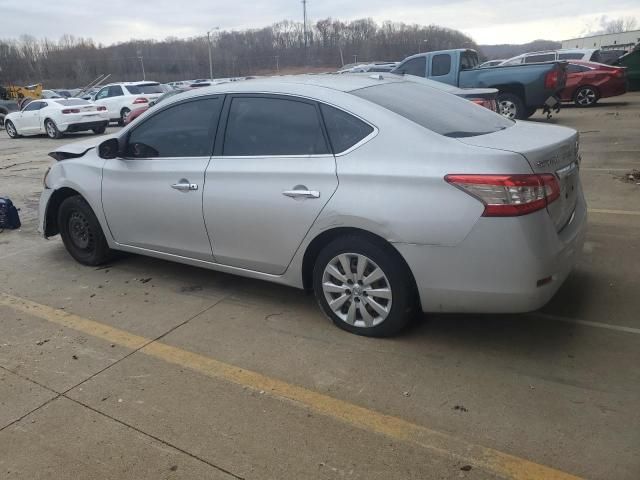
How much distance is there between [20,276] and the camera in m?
5.14

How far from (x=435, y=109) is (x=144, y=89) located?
20.6 m

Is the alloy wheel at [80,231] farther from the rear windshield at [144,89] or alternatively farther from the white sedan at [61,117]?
the rear windshield at [144,89]

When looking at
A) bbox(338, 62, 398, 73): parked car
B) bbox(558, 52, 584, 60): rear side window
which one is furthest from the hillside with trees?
bbox(558, 52, 584, 60): rear side window

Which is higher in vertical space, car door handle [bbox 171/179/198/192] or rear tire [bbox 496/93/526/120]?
car door handle [bbox 171/179/198/192]

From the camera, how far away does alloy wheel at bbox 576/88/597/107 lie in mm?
17234

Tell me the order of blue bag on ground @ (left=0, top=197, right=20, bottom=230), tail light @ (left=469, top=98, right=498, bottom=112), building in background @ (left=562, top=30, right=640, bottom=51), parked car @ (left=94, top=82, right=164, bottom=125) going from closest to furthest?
blue bag on ground @ (left=0, top=197, right=20, bottom=230) < tail light @ (left=469, top=98, right=498, bottom=112) < parked car @ (left=94, top=82, right=164, bottom=125) < building in background @ (left=562, top=30, right=640, bottom=51)

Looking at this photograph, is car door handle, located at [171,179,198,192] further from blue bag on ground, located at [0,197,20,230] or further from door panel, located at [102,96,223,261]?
blue bag on ground, located at [0,197,20,230]

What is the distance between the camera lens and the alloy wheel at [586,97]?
17.2 meters

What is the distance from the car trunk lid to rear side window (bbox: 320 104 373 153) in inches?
24.3

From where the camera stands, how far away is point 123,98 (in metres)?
21.4

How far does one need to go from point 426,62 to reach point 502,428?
1307 centimetres

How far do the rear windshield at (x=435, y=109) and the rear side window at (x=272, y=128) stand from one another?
1.25 feet

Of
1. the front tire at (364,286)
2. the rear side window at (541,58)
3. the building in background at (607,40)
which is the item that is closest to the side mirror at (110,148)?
the front tire at (364,286)

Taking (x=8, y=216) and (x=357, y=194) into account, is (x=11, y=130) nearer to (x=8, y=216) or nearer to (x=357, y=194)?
(x=8, y=216)
